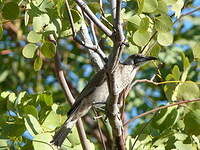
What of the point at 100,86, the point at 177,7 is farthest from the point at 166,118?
the point at 100,86

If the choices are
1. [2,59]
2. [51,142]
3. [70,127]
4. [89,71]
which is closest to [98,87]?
[70,127]

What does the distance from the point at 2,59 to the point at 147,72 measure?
6.60 ft

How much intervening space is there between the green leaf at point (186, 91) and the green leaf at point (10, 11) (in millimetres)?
1095

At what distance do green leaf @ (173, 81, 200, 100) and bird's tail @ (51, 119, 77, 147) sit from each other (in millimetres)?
697

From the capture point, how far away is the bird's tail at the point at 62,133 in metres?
3.31

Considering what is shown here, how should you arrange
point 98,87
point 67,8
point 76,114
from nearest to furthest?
point 67,8 < point 76,114 < point 98,87

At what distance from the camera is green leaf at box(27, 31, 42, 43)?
348 centimetres

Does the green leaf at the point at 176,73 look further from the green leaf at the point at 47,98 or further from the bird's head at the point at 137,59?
the green leaf at the point at 47,98

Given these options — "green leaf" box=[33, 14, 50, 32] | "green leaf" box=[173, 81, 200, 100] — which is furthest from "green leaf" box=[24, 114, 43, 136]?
"green leaf" box=[173, 81, 200, 100]

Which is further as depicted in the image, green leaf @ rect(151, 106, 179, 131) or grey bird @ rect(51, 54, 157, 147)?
grey bird @ rect(51, 54, 157, 147)

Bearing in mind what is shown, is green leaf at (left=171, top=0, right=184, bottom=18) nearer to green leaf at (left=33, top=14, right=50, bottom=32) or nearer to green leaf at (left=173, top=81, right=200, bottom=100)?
green leaf at (left=173, top=81, right=200, bottom=100)

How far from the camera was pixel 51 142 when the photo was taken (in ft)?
10.8

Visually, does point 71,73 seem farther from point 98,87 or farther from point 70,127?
point 70,127

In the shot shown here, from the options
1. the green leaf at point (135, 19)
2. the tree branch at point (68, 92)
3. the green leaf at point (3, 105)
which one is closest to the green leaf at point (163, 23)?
the green leaf at point (135, 19)
